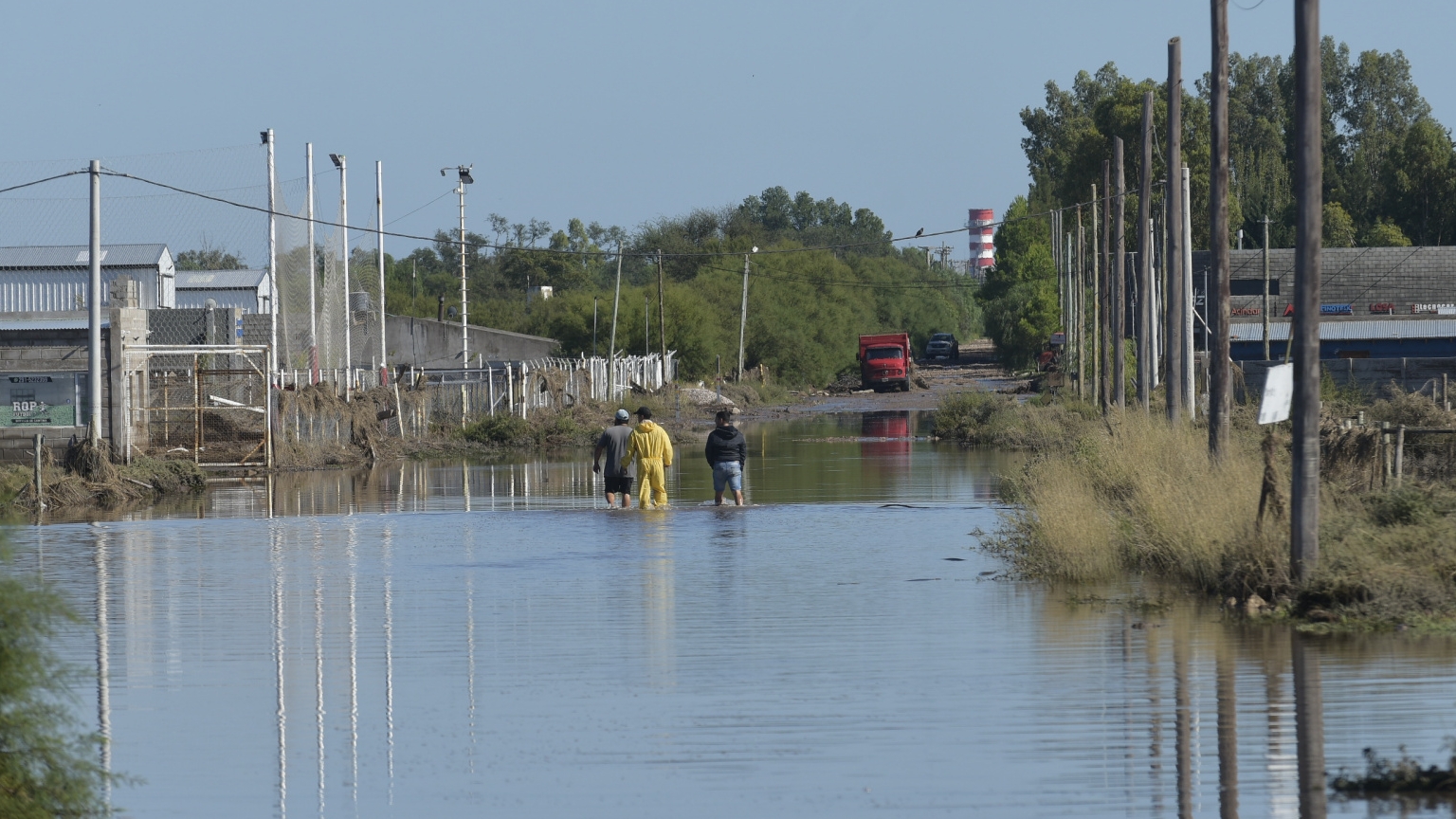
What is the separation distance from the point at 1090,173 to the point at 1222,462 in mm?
82035

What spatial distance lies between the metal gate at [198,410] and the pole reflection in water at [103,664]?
13.9 meters

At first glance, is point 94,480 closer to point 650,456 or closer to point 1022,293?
point 650,456

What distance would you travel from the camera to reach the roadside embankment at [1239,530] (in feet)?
42.1

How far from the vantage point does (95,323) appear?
30875mm

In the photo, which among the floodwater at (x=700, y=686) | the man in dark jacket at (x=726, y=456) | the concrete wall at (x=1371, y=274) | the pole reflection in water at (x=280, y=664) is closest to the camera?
the floodwater at (x=700, y=686)

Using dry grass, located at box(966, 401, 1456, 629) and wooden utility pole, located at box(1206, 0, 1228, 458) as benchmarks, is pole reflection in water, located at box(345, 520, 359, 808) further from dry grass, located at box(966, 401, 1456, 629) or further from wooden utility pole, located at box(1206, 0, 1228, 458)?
wooden utility pole, located at box(1206, 0, 1228, 458)

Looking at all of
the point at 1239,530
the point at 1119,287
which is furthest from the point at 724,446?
the point at 1119,287

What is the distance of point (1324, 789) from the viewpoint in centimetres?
802

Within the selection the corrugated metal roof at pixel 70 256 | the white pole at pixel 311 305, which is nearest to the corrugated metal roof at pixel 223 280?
the corrugated metal roof at pixel 70 256

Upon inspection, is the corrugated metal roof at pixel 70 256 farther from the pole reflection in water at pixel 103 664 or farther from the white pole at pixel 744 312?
the pole reflection in water at pixel 103 664

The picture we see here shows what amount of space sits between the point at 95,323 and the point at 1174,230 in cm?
1930

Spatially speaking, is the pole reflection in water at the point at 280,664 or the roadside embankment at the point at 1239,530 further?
the roadside embankment at the point at 1239,530

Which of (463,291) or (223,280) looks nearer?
(463,291)

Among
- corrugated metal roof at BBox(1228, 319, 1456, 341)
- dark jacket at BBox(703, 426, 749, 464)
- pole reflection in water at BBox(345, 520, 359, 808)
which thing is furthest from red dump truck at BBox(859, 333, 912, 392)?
pole reflection in water at BBox(345, 520, 359, 808)
